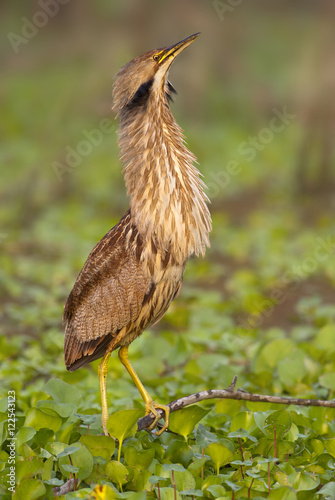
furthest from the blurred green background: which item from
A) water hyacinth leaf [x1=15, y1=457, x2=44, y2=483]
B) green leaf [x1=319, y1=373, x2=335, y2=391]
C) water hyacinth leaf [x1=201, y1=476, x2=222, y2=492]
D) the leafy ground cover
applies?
water hyacinth leaf [x1=201, y1=476, x2=222, y2=492]

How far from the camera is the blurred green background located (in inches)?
220

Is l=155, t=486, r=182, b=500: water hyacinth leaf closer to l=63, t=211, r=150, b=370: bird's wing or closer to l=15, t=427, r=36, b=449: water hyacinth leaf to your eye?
l=15, t=427, r=36, b=449: water hyacinth leaf

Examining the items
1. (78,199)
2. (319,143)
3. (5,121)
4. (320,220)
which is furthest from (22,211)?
(5,121)

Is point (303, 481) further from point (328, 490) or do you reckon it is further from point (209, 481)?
point (209, 481)

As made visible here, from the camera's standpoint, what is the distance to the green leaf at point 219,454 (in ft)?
9.29

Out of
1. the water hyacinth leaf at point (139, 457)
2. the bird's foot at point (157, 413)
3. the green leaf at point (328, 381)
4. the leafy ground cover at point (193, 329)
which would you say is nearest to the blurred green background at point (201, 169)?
the leafy ground cover at point (193, 329)

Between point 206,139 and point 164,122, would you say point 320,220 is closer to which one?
point 206,139

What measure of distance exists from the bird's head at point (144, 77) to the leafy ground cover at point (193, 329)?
124 centimetres

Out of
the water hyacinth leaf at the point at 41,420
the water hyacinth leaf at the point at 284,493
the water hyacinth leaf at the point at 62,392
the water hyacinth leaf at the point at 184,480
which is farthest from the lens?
the water hyacinth leaf at the point at 62,392

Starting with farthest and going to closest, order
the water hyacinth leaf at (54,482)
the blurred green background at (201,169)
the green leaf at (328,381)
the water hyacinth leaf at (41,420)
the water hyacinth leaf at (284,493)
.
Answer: the blurred green background at (201,169), the green leaf at (328,381), the water hyacinth leaf at (41,420), the water hyacinth leaf at (54,482), the water hyacinth leaf at (284,493)

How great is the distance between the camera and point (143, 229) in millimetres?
3090

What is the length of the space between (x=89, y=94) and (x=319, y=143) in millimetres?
3289

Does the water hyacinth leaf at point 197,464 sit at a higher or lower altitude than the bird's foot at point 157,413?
lower

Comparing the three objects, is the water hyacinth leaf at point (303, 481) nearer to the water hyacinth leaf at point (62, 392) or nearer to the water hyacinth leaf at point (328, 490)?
the water hyacinth leaf at point (328, 490)
